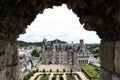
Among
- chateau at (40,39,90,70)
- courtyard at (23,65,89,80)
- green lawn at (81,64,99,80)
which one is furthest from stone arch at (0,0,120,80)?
chateau at (40,39,90,70)

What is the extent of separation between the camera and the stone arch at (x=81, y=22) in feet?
11.9

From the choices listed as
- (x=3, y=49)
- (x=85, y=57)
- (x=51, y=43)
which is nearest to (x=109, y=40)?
(x=3, y=49)

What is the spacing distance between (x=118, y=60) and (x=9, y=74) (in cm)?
164

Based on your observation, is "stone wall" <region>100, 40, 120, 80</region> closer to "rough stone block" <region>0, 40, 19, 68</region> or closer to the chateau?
"rough stone block" <region>0, 40, 19, 68</region>

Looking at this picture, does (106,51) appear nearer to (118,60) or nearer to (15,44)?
(118,60)

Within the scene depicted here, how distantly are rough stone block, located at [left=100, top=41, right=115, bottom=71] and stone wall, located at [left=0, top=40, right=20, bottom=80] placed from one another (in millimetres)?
1352

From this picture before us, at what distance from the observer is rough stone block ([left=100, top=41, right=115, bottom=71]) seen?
12.3 ft

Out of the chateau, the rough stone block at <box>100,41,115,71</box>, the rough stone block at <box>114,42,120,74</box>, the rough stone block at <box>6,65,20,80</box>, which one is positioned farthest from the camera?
the chateau

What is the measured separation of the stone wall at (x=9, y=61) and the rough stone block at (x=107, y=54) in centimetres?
135

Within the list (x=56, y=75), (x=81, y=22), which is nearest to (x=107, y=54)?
(x=81, y=22)

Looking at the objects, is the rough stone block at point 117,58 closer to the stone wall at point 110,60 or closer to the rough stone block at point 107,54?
the stone wall at point 110,60

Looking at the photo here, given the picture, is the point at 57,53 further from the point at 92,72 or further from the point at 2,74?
the point at 2,74

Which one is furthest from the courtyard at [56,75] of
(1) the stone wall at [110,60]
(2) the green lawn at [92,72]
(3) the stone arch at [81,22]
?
(1) the stone wall at [110,60]

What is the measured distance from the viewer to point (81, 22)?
3984 millimetres
